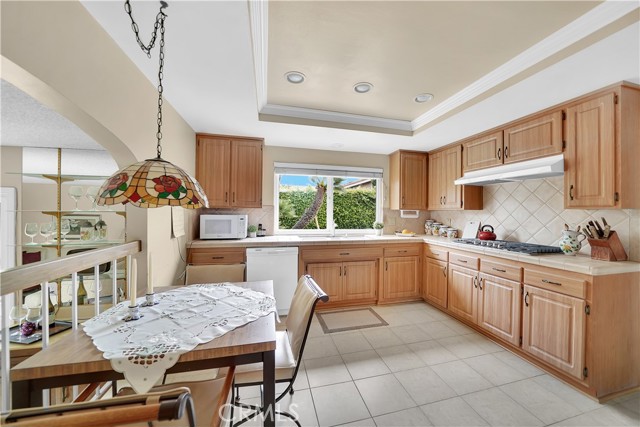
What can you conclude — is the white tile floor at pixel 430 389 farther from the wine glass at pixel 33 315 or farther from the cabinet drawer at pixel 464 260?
the wine glass at pixel 33 315

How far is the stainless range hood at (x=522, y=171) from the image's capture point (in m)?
2.07

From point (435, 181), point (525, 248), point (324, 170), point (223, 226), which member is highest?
point (324, 170)

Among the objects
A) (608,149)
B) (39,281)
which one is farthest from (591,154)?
(39,281)

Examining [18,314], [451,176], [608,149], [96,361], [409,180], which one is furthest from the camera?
[409,180]

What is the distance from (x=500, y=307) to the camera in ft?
7.77

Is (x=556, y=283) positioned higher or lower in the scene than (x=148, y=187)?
lower

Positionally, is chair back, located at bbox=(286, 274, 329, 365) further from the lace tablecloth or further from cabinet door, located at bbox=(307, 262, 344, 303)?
cabinet door, located at bbox=(307, 262, 344, 303)

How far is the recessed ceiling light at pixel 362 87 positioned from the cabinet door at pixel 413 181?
1.72 meters

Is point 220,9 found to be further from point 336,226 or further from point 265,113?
point 336,226

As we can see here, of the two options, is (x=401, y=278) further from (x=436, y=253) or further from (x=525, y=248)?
(x=525, y=248)

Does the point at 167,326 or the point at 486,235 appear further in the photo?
the point at 486,235

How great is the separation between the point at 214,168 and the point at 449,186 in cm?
320

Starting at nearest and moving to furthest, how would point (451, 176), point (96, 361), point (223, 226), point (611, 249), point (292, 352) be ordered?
1. point (96, 361)
2. point (292, 352)
3. point (611, 249)
4. point (223, 226)
5. point (451, 176)

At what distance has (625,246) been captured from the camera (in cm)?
198
